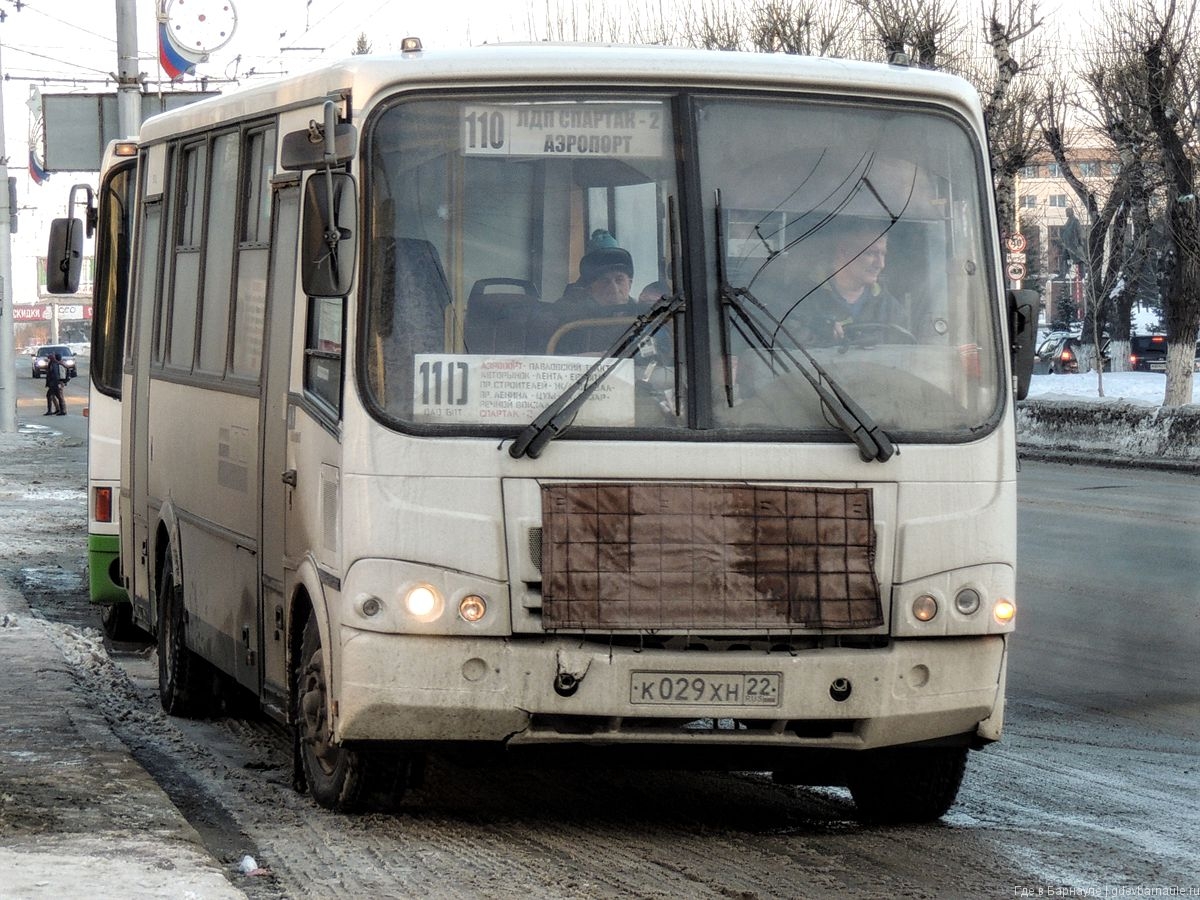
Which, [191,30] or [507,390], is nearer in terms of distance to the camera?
[507,390]

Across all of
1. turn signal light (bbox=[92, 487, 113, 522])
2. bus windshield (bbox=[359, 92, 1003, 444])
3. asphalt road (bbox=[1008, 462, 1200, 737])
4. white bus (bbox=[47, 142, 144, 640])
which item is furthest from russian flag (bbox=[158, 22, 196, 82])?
bus windshield (bbox=[359, 92, 1003, 444])

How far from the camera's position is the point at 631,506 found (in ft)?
20.2

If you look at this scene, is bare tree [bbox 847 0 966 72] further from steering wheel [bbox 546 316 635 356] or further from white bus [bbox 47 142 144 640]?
steering wheel [bbox 546 316 635 356]

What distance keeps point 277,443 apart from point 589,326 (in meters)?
1.51

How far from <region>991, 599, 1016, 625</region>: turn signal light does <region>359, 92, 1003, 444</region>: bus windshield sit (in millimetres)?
540

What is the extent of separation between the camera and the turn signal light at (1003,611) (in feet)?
21.0

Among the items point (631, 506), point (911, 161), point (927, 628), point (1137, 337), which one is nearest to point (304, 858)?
point (631, 506)

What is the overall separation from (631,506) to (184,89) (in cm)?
1773

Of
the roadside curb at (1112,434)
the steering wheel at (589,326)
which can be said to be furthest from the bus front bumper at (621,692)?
the roadside curb at (1112,434)

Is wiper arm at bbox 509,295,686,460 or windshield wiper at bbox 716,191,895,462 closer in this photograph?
wiper arm at bbox 509,295,686,460

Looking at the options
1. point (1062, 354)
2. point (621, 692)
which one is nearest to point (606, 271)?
point (621, 692)

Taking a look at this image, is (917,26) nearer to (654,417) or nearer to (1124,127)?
(1124,127)

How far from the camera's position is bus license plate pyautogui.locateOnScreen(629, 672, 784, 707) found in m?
6.11

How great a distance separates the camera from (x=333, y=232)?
6.22 metres
